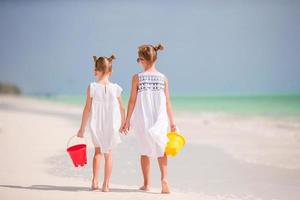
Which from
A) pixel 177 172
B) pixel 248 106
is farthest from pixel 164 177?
pixel 248 106

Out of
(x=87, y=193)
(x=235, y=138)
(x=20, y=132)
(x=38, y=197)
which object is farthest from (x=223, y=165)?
(x=20, y=132)

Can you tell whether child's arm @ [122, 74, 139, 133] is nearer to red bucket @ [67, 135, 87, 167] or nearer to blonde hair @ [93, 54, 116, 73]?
blonde hair @ [93, 54, 116, 73]

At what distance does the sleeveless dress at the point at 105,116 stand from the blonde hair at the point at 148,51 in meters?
0.37

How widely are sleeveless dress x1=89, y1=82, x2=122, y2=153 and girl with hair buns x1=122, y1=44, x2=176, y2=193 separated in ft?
0.43

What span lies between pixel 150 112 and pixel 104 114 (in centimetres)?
41

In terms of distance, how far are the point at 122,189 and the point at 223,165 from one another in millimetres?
2060

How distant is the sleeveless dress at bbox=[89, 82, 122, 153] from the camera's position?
4633 millimetres

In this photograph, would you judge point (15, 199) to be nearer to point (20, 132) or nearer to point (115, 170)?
point (115, 170)

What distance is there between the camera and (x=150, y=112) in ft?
15.3

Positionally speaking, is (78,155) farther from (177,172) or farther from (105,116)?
(177,172)

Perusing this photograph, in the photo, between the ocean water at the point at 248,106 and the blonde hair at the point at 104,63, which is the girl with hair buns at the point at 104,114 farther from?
the ocean water at the point at 248,106

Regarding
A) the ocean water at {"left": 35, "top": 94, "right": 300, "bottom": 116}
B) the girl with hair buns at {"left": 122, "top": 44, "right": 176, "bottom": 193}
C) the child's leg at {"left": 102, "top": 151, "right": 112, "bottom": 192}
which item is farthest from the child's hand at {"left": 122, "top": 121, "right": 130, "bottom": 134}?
the ocean water at {"left": 35, "top": 94, "right": 300, "bottom": 116}

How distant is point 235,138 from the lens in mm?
10250

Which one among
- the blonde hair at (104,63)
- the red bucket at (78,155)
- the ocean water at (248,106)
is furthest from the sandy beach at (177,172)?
the ocean water at (248,106)
